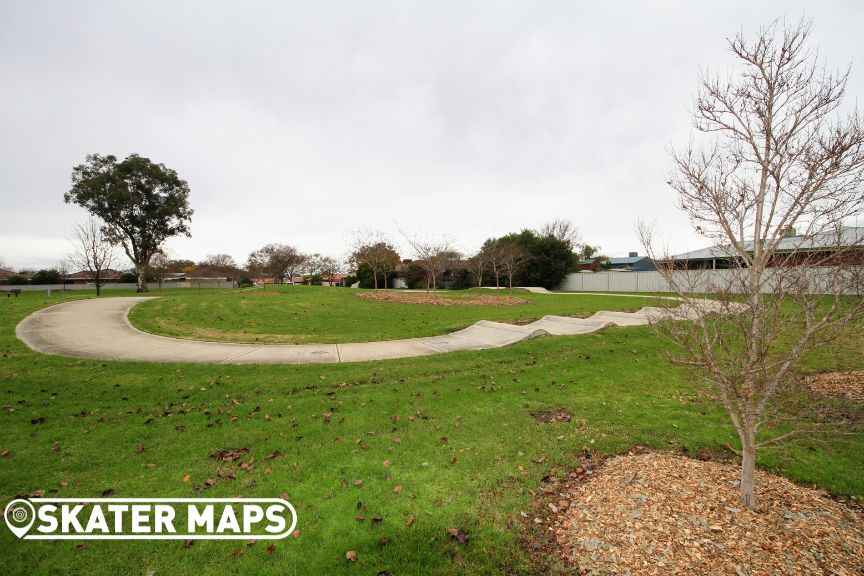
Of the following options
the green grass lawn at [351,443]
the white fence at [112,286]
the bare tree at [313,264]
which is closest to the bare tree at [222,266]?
the white fence at [112,286]

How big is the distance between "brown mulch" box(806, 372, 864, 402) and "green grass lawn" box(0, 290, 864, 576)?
0.84m

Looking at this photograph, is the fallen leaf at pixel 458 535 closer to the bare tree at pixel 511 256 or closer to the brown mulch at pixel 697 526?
the brown mulch at pixel 697 526

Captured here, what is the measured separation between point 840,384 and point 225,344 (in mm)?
13396

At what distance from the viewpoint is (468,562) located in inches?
105

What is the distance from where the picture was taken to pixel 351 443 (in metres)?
4.45

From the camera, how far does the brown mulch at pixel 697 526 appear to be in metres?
2.50

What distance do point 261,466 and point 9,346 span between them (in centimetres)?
963

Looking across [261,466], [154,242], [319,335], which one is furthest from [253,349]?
[154,242]

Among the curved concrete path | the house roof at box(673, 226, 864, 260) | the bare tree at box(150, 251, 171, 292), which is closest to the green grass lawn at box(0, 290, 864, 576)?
the curved concrete path

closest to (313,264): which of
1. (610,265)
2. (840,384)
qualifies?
(610,265)

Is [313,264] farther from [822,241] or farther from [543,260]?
[822,241]

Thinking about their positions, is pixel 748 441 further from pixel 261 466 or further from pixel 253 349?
pixel 253 349

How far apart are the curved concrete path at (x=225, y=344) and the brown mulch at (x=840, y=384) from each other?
2.80m

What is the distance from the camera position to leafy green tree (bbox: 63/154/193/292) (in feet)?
105
